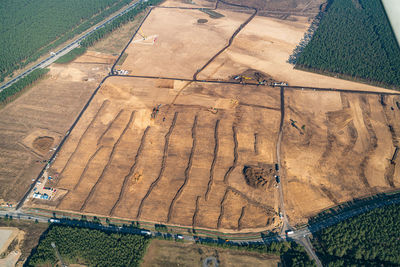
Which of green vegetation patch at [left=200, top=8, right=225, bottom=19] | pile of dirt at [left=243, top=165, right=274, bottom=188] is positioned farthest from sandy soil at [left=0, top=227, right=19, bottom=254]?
green vegetation patch at [left=200, top=8, right=225, bottom=19]

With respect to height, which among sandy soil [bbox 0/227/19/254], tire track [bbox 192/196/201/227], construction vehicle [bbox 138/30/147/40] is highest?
construction vehicle [bbox 138/30/147/40]

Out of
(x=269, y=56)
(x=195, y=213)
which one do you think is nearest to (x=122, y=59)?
(x=269, y=56)

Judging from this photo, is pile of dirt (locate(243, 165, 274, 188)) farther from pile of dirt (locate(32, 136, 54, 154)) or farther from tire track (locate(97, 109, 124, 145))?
pile of dirt (locate(32, 136, 54, 154))

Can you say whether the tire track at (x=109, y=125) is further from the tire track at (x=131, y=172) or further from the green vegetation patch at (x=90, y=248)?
the green vegetation patch at (x=90, y=248)

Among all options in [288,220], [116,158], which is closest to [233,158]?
[288,220]

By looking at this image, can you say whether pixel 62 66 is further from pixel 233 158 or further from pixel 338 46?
pixel 338 46

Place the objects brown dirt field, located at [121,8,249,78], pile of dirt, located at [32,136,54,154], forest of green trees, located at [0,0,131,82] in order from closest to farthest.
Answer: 1. pile of dirt, located at [32,136,54,154]
2. brown dirt field, located at [121,8,249,78]
3. forest of green trees, located at [0,0,131,82]

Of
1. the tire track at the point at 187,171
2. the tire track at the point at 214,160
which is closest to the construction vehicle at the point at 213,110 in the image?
the tire track at the point at 214,160
